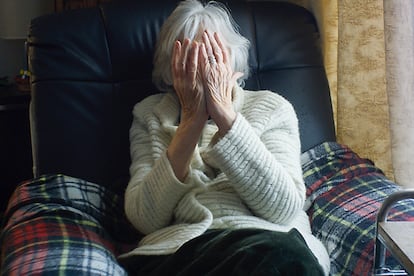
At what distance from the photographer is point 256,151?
1.36 metres

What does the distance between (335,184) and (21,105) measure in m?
1.22

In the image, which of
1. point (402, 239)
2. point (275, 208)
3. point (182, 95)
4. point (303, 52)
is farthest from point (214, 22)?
point (402, 239)

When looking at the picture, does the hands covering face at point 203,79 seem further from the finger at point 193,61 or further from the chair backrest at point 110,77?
the chair backrest at point 110,77

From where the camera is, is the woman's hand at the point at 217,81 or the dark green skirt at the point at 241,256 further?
the woman's hand at the point at 217,81

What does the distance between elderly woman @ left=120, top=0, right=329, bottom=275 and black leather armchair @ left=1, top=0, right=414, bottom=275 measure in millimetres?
92

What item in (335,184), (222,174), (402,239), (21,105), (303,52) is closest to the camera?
(402,239)

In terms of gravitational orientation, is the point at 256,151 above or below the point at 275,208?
above


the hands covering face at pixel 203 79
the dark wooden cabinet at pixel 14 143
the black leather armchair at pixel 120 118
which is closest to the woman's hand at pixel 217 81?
the hands covering face at pixel 203 79

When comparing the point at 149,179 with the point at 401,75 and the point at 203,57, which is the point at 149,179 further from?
the point at 401,75

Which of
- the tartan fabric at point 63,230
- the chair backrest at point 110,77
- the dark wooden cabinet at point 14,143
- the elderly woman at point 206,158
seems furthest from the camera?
the dark wooden cabinet at point 14,143

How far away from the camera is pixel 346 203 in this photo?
153cm

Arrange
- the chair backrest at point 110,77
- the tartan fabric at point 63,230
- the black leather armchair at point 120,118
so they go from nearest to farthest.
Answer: the tartan fabric at point 63,230, the black leather armchair at point 120,118, the chair backrest at point 110,77

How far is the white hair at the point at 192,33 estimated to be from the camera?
1.55 meters

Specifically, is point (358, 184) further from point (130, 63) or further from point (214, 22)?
point (130, 63)
